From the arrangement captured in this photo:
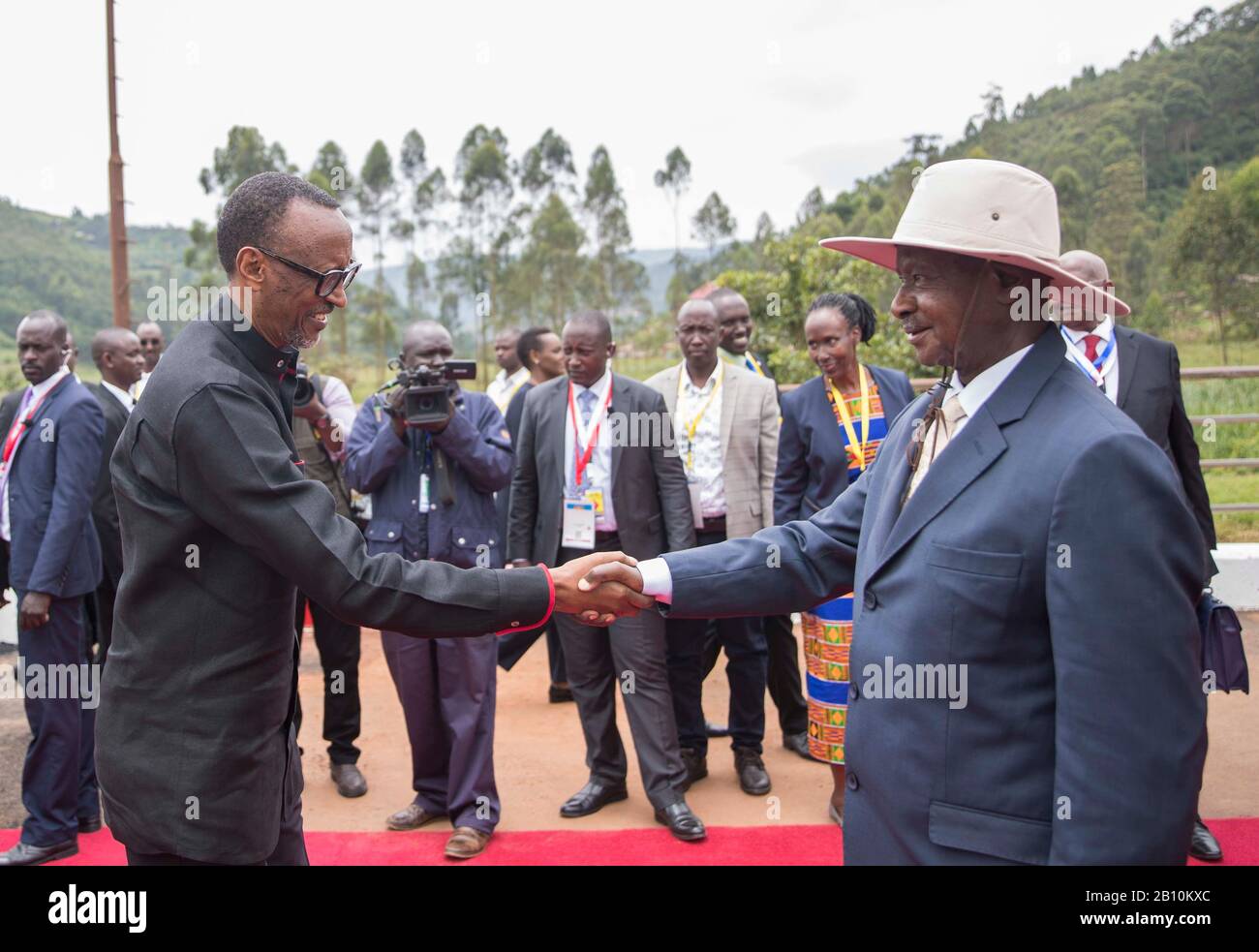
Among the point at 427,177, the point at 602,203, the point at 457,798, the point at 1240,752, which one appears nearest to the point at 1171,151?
the point at 602,203

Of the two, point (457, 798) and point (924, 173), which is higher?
point (924, 173)

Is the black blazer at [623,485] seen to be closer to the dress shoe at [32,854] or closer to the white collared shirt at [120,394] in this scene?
the white collared shirt at [120,394]

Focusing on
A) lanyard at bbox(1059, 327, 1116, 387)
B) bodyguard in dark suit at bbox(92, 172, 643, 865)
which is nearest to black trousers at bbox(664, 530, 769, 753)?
lanyard at bbox(1059, 327, 1116, 387)

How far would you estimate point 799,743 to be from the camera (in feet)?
19.6

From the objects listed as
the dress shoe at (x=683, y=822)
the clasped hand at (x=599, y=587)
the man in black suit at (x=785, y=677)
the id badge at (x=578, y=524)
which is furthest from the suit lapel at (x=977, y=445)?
the man in black suit at (x=785, y=677)

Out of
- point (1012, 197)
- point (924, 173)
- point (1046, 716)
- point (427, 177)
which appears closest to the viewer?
point (1046, 716)

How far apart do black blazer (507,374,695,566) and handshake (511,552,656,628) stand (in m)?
2.18

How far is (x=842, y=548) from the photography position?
2682 mm

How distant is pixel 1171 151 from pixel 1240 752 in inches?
1687

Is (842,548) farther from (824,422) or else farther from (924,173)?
(824,422)

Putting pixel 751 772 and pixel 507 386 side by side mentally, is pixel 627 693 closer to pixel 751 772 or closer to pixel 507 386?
pixel 751 772

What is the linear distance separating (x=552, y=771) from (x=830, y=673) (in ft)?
5.87

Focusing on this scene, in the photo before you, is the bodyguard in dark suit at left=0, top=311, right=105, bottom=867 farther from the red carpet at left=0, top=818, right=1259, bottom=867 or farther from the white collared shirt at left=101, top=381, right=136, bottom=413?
the white collared shirt at left=101, top=381, right=136, bottom=413

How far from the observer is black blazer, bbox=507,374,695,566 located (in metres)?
5.18
